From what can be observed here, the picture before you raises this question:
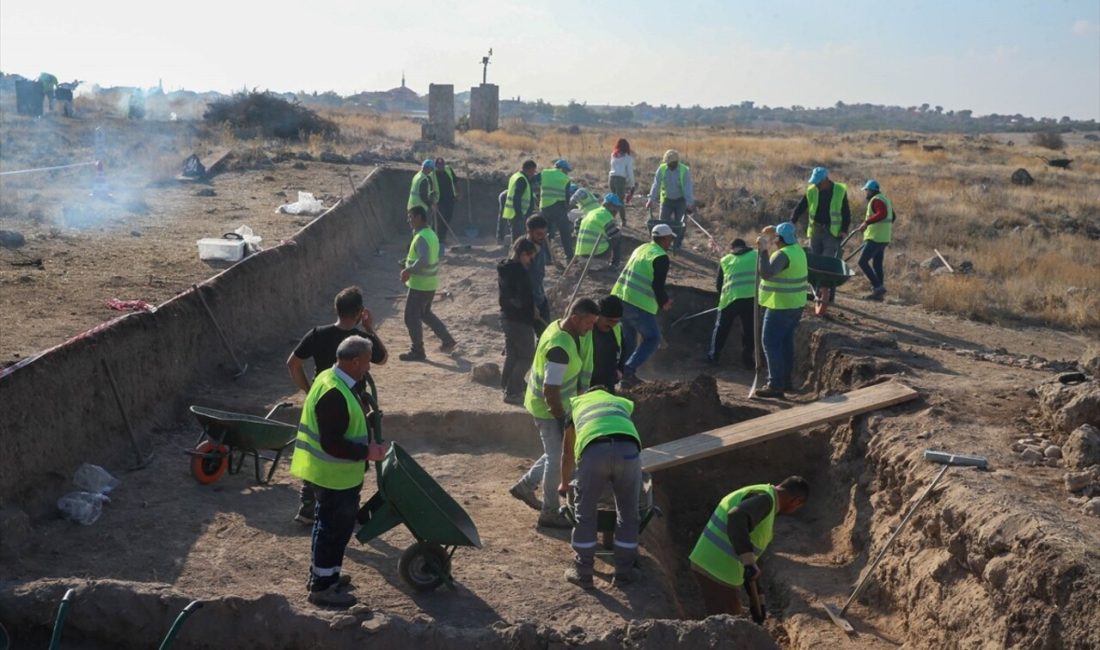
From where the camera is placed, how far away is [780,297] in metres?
10.4

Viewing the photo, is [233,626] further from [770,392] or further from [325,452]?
[770,392]

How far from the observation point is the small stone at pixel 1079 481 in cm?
700

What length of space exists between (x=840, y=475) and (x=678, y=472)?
1527mm

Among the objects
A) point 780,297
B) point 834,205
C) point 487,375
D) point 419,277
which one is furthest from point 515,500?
point 834,205

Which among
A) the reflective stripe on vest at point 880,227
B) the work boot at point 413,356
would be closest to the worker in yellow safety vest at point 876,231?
the reflective stripe on vest at point 880,227

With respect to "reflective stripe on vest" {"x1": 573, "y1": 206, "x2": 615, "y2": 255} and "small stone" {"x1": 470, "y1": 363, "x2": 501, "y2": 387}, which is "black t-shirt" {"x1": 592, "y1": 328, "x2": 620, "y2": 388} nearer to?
"small stone" {"x1": 470, "y1": 363, "x2": 501, "y2": 387}

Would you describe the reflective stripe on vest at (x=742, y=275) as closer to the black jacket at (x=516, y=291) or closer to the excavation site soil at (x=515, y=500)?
the excavation site soil at (x=515, y=500)

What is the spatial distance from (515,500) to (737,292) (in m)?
4.07

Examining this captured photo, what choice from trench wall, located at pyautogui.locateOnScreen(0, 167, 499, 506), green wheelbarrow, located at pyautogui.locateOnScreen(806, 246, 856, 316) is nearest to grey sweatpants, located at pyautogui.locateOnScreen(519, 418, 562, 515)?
trench wall, located at pyautogui.locateOnScreen(0, 167, 499, 506)

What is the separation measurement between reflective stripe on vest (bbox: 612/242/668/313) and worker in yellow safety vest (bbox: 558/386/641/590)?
3.48m

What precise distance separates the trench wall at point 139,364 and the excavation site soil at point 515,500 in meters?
0.03

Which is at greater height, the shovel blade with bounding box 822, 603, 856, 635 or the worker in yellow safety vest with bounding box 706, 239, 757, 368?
the worker in yellow safety vest with bounding box 706, 239, 757, 368

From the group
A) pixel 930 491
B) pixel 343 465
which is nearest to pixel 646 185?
pixel 930 491

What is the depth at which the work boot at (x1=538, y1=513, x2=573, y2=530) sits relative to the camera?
308 inches
